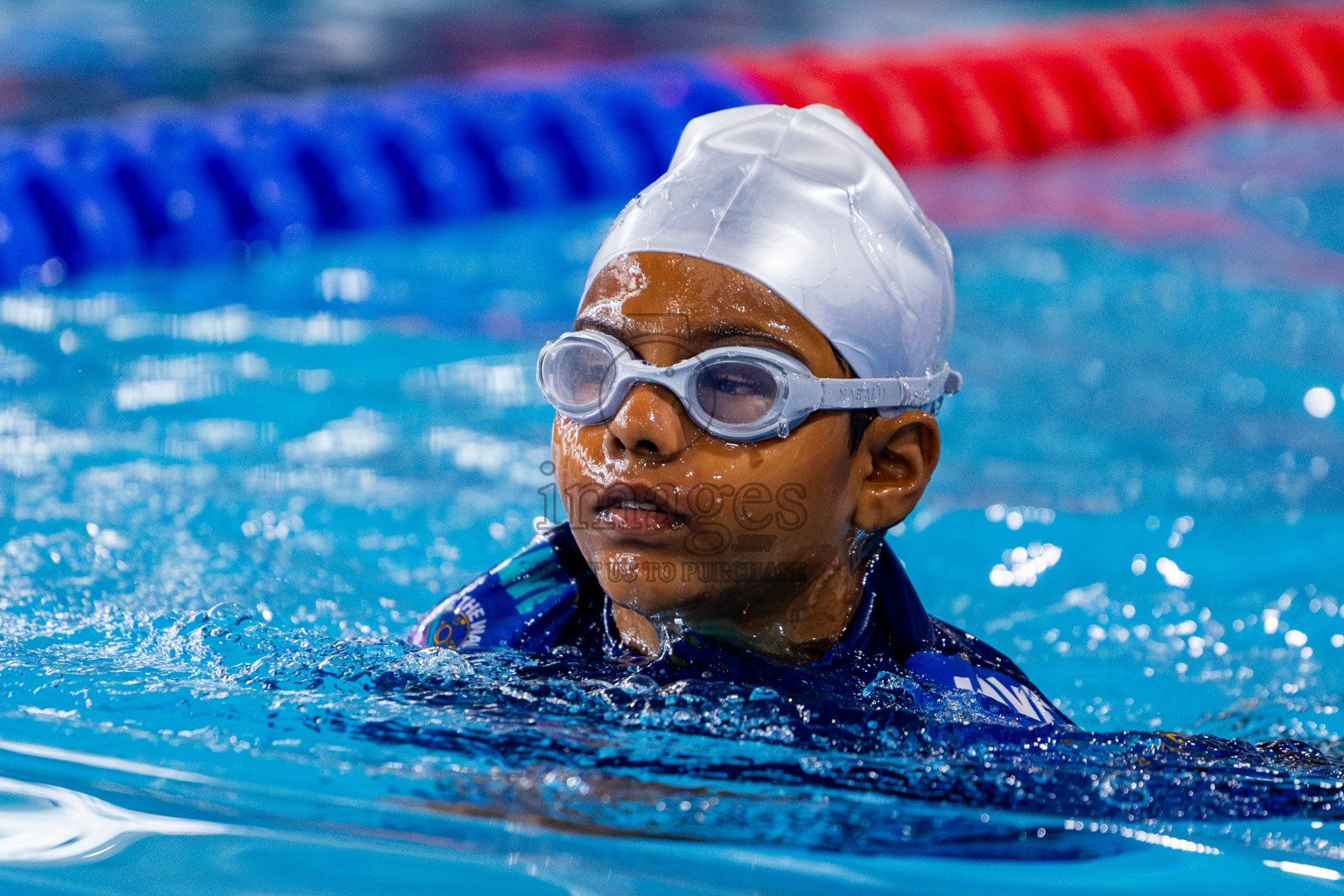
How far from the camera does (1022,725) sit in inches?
81.1

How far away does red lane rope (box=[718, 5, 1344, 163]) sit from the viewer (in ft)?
22.2

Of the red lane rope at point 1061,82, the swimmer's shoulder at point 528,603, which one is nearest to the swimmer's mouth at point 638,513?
the swimmer's shoulder at point 528,603

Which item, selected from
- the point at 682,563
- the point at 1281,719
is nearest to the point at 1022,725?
the point at 682,563

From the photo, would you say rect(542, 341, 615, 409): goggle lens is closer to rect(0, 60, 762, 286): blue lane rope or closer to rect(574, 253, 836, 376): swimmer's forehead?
rect(574, 253, 836, 376): swimmer's forehead

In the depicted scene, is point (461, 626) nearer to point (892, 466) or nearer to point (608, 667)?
point (608, 667)

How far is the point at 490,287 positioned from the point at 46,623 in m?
2.97

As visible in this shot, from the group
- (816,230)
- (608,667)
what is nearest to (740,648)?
(608,667)

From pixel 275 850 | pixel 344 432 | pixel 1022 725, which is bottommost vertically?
pixel 275 850

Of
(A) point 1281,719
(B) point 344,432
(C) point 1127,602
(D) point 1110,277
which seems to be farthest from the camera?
(D) point 1110,277

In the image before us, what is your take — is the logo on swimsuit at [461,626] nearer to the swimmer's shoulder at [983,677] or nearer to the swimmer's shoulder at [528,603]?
the swimmer's shoulder at [528,603]

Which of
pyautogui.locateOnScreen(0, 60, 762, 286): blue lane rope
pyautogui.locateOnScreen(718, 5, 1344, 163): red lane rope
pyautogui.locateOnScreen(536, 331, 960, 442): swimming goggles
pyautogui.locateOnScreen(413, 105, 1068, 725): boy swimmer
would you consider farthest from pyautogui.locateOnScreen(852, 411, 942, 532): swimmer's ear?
pyautogui.locateOnScreen(718, 5, 1344, 163): red lane rope

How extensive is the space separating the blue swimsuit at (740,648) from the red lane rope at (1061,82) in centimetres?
470

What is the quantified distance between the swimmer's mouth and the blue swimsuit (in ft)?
0.79

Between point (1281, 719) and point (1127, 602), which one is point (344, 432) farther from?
point (1281, 719)
